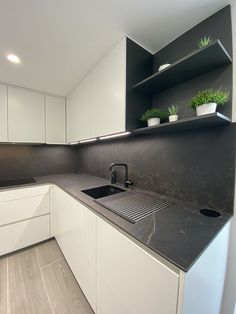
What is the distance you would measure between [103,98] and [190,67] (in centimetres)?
77

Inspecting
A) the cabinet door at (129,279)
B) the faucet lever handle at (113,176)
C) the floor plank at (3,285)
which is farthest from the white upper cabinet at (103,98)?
the floor plank at (3,285)

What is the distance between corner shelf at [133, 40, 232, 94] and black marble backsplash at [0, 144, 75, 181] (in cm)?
186

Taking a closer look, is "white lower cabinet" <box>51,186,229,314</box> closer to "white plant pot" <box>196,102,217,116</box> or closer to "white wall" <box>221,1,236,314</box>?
"white wall" <box>221,1,236,314</box>

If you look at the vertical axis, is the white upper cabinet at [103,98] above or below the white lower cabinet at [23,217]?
above

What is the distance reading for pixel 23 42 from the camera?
1.15m

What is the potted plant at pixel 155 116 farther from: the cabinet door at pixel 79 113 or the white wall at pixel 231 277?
the cabinet door at pixel 79 113

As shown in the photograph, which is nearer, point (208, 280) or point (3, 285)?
point (208, 280)

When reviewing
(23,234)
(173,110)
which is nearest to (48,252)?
(23,234)

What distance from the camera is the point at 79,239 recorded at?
117cm

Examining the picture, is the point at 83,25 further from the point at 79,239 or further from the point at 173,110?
the point at 79,239

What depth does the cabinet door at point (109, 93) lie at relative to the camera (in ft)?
3.78

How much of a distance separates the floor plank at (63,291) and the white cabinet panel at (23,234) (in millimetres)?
442

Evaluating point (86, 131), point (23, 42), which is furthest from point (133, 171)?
point (23, 42)

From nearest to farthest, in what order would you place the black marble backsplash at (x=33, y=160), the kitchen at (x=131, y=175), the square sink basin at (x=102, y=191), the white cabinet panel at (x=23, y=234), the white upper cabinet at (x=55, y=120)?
the kitchen at (x=131, y=175) → the square sink basin at (x=102, y=191) → the white cabinet panel at (x=23, y=234) → the black marble backsplash at (x=33, y=160) → the white upper cabinet at (x=55, y=120)
